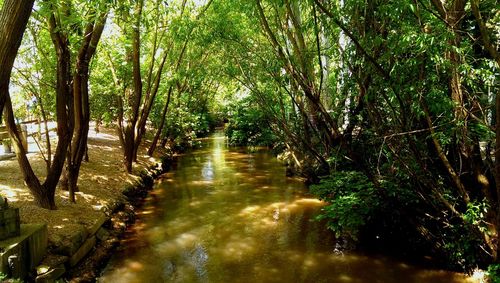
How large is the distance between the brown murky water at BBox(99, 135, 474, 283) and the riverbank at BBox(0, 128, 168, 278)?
0.63 m

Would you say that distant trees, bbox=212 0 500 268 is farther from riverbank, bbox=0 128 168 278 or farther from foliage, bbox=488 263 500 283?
riverbank, bbox=0 128 168 278

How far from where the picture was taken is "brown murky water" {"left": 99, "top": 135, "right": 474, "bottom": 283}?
6.81 meters

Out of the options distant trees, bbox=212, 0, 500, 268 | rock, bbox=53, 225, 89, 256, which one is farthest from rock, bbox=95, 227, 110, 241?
distant trees, bbox=212, 0, 500, 268

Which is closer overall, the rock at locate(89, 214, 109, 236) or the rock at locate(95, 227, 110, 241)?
the rock at locate(89, 214, 109, 236)

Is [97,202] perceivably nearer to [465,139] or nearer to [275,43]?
[275,43]

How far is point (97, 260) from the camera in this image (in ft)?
24.1

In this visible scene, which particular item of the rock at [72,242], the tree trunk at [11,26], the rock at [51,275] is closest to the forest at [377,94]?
the tree trunk at [11,26]

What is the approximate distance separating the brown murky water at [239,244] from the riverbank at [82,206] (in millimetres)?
630

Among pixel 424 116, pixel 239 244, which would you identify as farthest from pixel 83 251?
pixel 424 116

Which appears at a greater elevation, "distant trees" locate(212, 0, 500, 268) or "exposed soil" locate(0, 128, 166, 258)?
"distant trees" locate(212, 0, 500, 268)

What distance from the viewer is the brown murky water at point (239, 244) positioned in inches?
268

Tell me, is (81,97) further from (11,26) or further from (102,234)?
(11,26)

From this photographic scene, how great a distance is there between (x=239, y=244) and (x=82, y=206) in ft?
12.2

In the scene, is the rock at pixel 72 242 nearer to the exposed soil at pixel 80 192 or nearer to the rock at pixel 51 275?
the exposed soil at pixel 80 192
